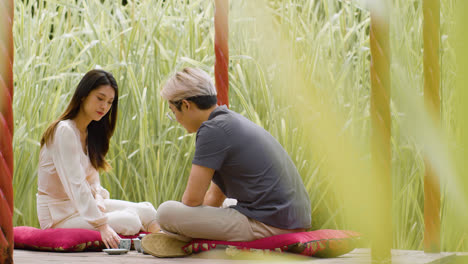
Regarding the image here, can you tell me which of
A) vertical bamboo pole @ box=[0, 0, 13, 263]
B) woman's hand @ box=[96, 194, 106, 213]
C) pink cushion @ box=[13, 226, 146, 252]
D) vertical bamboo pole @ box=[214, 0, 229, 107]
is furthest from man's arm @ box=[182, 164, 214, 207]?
vertical bamboo pole @ box=[0, 0, 13, 263]

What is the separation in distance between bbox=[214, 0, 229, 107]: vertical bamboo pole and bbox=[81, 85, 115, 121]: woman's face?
0.58 metres

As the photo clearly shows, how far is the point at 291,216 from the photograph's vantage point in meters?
2.27

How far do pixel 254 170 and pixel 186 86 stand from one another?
436 mm

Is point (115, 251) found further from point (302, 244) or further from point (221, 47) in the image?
point (221, 47)

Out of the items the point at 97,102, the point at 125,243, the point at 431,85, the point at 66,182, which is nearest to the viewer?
the point at 431,85

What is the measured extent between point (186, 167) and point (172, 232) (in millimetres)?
905

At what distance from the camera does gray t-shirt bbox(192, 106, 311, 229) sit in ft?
7.32

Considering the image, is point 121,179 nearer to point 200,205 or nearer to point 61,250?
point 61,250

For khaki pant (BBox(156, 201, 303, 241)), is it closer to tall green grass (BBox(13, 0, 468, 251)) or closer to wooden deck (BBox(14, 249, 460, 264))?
wooden deck (BBox(14, 249, 460, 264))

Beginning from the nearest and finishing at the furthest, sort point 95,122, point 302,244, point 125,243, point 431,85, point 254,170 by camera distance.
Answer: point 431,85 → point 302,244 → point 254,170 → point 125,243 → point 95,122

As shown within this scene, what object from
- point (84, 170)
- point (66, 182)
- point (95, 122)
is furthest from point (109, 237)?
point (95, 122)

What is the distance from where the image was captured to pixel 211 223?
224 centimetres

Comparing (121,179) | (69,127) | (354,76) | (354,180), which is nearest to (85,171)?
(69,127)

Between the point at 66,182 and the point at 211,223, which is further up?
the point at 66,182
